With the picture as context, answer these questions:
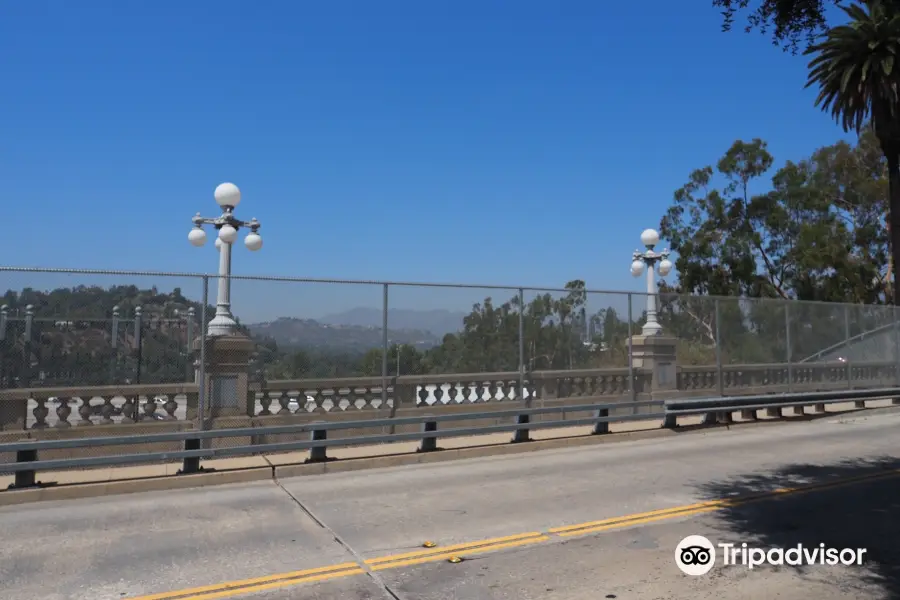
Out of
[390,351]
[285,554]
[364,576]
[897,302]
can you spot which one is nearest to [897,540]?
[364,576]

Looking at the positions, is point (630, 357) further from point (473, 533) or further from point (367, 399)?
point (473, 533)

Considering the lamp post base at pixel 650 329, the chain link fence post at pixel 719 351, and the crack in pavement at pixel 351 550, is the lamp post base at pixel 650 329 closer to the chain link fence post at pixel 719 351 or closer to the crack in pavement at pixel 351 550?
the chain link fence post at pixel 719 351

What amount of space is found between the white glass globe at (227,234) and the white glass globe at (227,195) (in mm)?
865

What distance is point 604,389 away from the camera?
15.0 meters

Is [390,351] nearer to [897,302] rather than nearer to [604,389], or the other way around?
[604,389]

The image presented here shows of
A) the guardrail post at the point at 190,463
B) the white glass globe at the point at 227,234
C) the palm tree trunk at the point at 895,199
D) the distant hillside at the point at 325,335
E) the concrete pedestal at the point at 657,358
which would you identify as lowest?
the guardrail post at the point at 190,463

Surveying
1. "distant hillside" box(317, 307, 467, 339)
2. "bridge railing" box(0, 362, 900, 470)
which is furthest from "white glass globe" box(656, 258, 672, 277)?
"distant hillside" box(317, 307, 467, 339)

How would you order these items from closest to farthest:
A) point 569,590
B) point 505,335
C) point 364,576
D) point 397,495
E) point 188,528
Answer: point 569,590 < point 364,576 < point 188,528 < point 397,495 < point 505,335

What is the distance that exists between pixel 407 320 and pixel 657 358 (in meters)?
6.79

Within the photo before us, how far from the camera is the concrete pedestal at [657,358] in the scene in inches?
623

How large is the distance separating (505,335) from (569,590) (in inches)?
327

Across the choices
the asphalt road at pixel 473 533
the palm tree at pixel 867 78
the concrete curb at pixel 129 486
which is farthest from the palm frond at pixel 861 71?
the concrete curb at pixel 129 486

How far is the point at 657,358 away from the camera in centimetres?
1603

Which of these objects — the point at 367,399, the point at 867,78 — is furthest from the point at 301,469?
the point at 867,78
